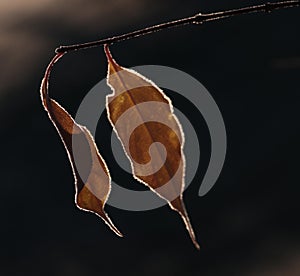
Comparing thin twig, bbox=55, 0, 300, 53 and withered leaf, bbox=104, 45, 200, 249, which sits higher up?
thin twig, bbox=55, 0, 300, 53

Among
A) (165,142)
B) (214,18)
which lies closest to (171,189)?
(165,142)

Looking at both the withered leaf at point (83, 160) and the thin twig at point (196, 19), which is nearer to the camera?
the thin twig at point (196, 19)

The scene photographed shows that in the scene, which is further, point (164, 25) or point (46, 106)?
point (46, 106)

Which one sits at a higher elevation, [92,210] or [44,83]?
[44,83]

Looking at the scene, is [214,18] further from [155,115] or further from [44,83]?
[44,83]

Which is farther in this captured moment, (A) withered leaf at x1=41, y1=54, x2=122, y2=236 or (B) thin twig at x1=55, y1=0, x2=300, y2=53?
(A) withered leaf at x1=41, y1=54, x2=122, y2=236
